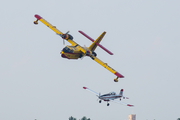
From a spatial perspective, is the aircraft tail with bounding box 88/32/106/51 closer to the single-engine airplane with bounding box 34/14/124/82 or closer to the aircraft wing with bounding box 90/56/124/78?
the single-engine airplane with bounding box 34/14/124/82

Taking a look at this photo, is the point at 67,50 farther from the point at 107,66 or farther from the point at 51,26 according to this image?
the point at 51,26

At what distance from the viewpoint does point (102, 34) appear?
12494cm

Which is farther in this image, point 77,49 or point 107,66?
point 77,49

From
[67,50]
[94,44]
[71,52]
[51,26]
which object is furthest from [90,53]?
[51,26]

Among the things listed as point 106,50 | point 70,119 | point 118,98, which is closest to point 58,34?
point 106,50

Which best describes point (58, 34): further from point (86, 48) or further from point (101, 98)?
point (101, 98)

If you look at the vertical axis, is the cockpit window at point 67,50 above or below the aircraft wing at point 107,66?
above

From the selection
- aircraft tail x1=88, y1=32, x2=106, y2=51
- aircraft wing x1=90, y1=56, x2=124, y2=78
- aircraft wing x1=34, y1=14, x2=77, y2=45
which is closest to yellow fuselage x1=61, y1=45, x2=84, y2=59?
aircraft wing x1=90, y1=56, x2=124, y2=78

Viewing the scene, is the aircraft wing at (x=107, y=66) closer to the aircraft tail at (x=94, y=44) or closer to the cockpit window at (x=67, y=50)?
the aircraft tail at (x=94, y=44)

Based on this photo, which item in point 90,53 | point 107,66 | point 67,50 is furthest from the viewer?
point 90,53

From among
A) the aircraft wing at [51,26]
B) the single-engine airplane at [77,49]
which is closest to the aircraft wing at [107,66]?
the single-engine airplane at [77,49]

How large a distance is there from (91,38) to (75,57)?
11.8 metres

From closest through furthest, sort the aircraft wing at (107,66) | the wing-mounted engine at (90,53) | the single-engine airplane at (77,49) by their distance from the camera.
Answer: the aircraft wing at (107,66) → the single-engine airplane at (77,49) → the wing-mounted engine at (90,53)

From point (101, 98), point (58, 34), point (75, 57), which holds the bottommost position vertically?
point (101, 98)
